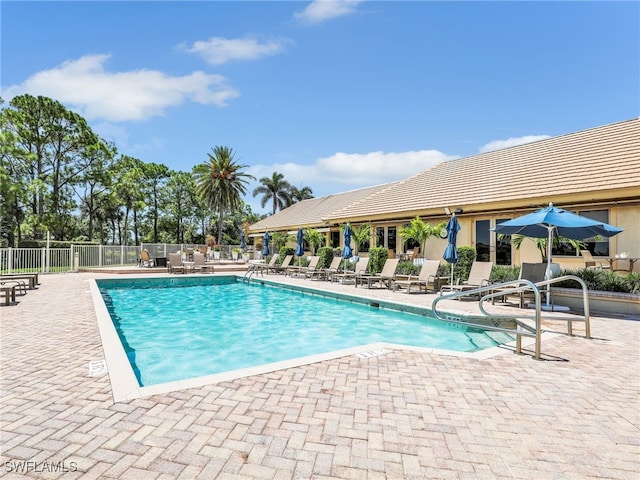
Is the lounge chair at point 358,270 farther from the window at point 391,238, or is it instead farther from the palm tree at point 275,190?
the palm tree at point 275,190

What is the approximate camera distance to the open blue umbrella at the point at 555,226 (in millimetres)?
8586

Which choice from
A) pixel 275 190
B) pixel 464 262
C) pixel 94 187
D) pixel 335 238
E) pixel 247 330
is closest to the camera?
pixel 247 330

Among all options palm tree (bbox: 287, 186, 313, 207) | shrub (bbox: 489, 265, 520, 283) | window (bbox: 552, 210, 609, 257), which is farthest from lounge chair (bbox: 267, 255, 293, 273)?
palm tree (bbox: 287, 186, 313, 207)

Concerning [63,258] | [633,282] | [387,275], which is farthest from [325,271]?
[63,258]

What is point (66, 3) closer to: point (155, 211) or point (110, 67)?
point (110, 67)

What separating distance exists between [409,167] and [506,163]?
69.8 ft

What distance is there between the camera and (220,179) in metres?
43.0

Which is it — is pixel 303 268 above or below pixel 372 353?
above

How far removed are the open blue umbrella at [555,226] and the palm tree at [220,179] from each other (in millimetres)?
36838

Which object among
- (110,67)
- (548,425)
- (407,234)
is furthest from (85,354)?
(110,67)

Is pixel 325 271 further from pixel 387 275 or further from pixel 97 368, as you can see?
pixel 97 368

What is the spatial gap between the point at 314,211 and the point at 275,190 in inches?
Result: 901

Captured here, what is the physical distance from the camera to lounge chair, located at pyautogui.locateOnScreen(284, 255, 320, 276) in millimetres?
19642

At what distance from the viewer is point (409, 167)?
3894 cm
